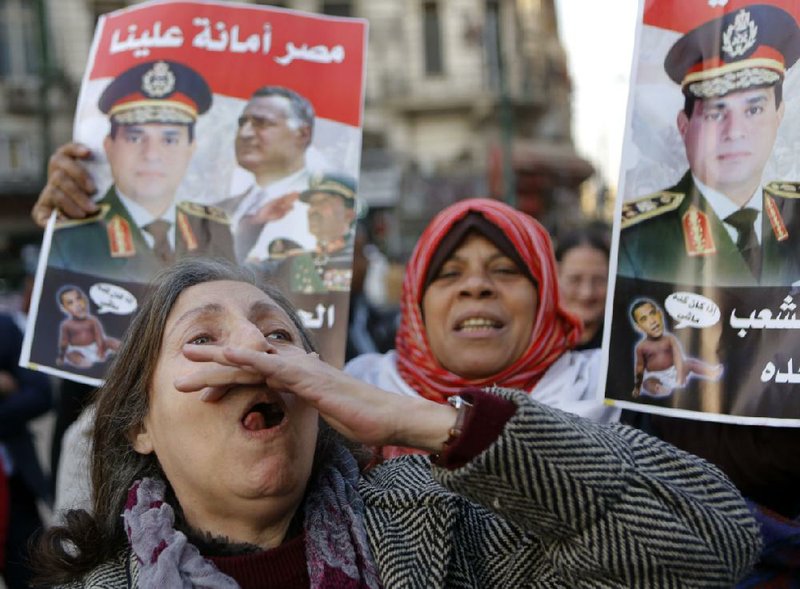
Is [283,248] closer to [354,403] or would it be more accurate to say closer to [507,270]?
[507,270]

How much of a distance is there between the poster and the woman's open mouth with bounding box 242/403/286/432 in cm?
76

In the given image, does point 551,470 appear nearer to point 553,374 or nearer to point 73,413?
point 553,374

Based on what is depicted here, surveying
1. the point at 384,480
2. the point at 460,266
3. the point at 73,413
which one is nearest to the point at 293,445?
the point at 384,480

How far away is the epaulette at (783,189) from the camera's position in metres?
1.86

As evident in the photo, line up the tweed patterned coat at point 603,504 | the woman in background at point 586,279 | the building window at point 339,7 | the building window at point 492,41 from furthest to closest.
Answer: the building window at point 492,41 → the building window at point 339,7 → the woman in background at point 586,279 → the tweed patterned coat at point 603,504

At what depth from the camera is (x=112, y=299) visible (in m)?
2.58

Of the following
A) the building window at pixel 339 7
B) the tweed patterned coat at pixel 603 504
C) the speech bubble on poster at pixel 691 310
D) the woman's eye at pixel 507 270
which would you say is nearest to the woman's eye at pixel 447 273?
the woman's eye at pixel 507 270

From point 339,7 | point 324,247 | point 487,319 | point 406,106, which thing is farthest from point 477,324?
point 339,7

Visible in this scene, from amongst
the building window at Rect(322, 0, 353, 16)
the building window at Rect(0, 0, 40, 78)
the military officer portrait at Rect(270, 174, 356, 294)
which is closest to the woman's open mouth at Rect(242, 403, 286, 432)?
the military officer portrait at Rect(270, 174, 356, 294)

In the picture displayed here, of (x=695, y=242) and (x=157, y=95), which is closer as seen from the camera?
(x=695, y=242)

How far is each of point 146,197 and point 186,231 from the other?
16 cm

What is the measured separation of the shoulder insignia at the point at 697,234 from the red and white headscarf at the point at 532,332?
66cm

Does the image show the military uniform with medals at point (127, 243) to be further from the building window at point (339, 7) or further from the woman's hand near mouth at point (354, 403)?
the building window at point (339, 7)

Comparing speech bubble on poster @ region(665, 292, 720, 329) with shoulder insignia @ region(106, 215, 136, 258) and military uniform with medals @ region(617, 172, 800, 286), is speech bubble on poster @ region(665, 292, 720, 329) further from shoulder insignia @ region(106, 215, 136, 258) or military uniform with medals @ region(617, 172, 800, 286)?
shoulder insignia @ region(106, 215, 136, 258)
